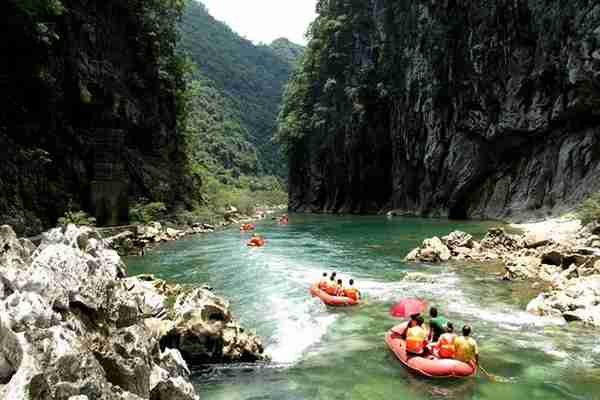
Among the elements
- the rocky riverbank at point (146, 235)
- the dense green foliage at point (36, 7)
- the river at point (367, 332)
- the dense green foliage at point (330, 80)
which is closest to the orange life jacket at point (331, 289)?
the river at point (367, 332)

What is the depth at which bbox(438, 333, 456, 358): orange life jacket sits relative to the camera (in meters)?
8.41

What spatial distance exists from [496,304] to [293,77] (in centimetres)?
6723

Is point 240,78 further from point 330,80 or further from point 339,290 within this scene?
point 339,290

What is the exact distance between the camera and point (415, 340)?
866cm

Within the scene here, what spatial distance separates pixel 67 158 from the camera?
25.4m

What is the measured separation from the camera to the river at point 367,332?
7688 mm

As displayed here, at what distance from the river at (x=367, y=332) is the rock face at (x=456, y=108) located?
1946 cm

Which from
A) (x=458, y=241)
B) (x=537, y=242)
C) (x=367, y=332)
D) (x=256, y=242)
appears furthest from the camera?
(x=256, y=242)

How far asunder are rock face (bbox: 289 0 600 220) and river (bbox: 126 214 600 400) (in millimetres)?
19464

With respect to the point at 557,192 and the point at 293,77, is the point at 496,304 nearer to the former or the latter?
the point at 557,192

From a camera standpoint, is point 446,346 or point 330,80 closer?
point 446,346

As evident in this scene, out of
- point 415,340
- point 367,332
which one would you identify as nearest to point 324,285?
point 367,332

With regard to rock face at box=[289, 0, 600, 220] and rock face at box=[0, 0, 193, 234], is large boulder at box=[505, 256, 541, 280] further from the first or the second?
rock face at box=[0, 0, 193, 234]

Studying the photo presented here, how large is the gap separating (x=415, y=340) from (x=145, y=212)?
25.0 metres
